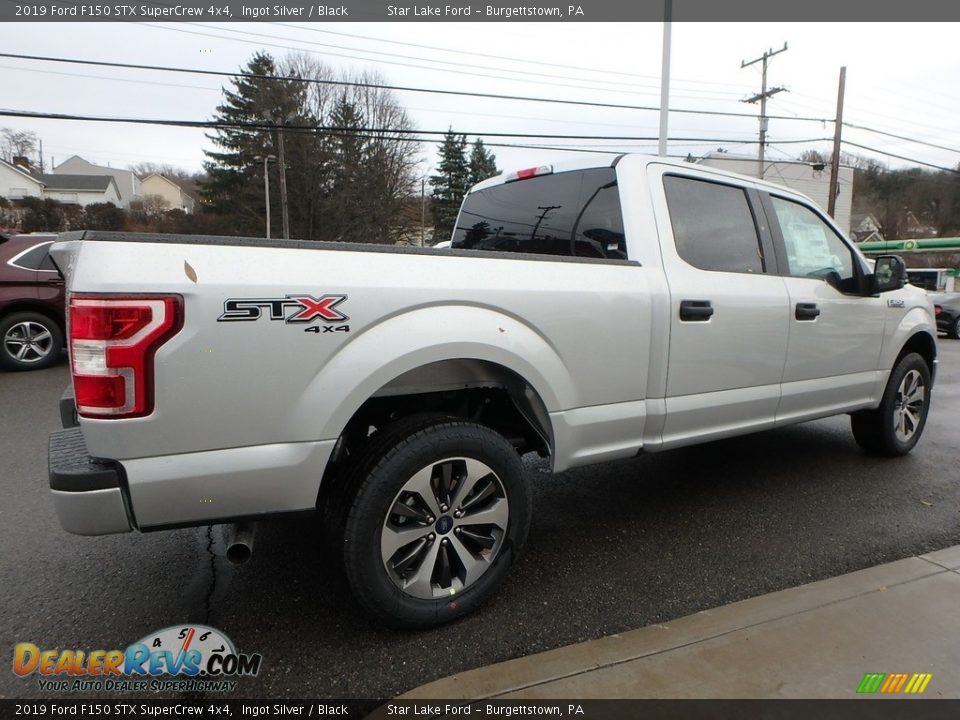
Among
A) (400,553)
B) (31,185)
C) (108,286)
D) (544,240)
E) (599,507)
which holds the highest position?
(31,185)

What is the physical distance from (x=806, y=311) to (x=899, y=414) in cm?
173

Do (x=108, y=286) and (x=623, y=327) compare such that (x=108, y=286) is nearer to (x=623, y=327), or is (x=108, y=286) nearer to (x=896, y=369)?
(x=623, y=327)

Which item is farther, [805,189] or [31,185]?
[31,185]

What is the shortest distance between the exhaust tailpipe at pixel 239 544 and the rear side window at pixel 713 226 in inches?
92.9

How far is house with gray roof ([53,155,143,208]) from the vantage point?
6931 centimetres

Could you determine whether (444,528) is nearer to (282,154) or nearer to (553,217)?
(553,217)

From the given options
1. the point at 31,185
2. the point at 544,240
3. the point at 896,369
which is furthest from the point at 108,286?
the point at 31,185

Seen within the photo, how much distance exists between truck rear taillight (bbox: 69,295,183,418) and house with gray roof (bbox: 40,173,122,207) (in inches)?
2581

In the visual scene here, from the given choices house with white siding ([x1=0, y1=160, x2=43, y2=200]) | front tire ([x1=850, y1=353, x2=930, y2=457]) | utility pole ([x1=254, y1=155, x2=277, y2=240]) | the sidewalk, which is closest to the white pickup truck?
the sidewalk

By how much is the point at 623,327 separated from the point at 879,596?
1.61 meters

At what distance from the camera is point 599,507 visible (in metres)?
3.69

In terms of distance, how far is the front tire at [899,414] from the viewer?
4418mm

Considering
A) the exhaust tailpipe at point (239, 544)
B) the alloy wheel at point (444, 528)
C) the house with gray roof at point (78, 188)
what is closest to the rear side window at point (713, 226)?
the alloy wheel at point (444, 528)

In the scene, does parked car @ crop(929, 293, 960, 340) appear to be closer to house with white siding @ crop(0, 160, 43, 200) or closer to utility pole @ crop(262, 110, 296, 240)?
utility pole @ crop(262, 110, 296, 240)
